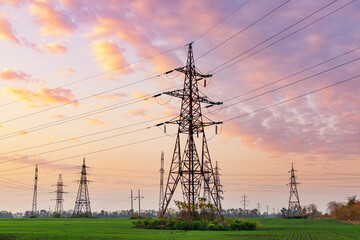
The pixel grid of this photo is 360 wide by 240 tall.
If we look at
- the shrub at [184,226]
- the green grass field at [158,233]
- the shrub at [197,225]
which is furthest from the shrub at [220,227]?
the green grass field at [158,233]

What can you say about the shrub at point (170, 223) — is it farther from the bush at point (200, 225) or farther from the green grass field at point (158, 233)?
→ the green grass field at point (158, 233)

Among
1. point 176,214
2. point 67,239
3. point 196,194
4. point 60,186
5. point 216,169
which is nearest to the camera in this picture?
point 67,239

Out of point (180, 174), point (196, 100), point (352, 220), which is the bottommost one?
point (352, 220)

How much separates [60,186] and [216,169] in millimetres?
64496

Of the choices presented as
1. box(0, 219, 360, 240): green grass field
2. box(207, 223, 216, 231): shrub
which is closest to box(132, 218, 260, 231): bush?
box(207, 223, 216, 231): shrub

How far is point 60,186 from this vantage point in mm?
155125

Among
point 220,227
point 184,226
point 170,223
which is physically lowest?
point 220,227

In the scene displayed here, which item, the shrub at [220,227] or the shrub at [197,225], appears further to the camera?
the shrub at [220,227]

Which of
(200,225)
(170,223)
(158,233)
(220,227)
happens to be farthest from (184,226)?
(158,233)

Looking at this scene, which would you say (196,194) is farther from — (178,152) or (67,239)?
(67,239)

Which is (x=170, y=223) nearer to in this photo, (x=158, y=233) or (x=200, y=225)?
(x=200, y=225)

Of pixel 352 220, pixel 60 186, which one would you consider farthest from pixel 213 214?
pixel 60 186

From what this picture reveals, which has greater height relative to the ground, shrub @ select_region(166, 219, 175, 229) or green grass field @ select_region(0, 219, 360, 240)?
shrub @ select_region(166, 219, 175, 229)

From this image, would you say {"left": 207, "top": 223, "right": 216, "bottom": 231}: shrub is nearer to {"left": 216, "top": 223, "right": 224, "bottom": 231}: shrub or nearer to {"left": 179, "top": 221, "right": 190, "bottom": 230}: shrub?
{"left": 216, "top": 223, "right": 224, "bottom": 231}: shrub
